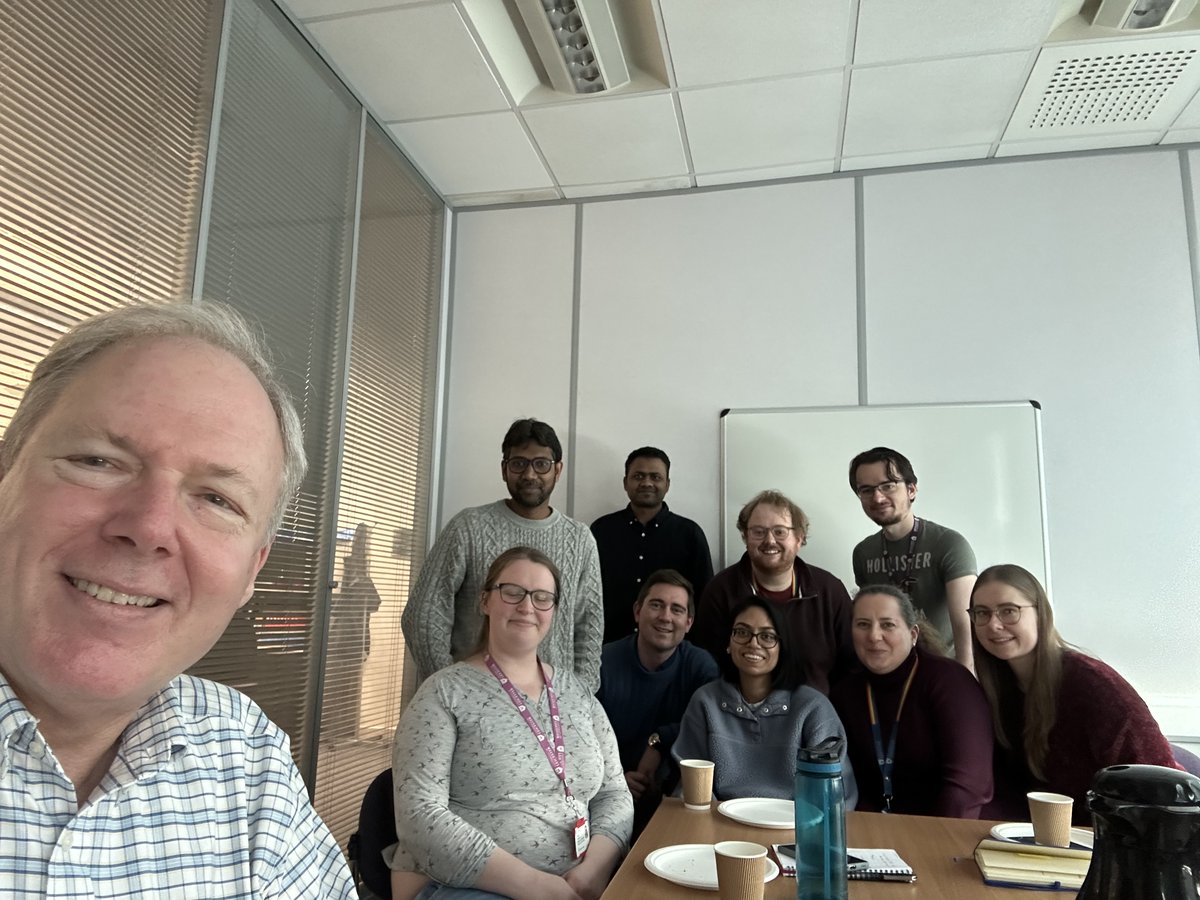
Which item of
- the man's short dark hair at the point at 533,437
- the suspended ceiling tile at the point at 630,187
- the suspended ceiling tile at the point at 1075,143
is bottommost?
the man's short dark hair at the point at 533,437

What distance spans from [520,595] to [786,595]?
1.25m

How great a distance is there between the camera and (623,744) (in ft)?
9.32

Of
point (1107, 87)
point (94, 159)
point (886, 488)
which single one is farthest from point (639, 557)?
point (1107, 87)

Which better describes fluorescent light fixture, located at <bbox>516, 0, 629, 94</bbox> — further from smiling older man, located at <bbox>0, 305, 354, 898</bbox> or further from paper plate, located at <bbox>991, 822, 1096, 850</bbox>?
paper plate, located at <bbox>991, 822, 1096, 850</bbox>

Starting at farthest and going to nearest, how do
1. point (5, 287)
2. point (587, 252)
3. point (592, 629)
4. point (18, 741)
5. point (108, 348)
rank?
point (587, 252) < point (592, 629) < point (5, 287) < point (108, 348) < point (18, 741)

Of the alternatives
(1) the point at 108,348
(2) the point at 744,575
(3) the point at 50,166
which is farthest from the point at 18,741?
(2) the point at 744,575

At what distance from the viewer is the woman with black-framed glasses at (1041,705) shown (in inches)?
86.3

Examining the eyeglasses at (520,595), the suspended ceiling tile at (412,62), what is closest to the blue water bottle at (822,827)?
the eyeglasses at (520,595)

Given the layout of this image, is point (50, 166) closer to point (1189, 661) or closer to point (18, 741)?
point (18, 741)

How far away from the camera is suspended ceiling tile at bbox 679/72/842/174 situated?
3.42m

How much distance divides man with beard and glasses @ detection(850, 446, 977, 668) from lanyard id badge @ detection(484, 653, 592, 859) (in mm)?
1864

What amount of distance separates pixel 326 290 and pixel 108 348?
8.21ft

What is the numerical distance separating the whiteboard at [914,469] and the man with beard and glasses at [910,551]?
0.12m

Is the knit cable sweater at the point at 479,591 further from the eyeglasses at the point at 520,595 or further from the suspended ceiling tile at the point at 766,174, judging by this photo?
the suspended ceiling tile at the point at 766,174
